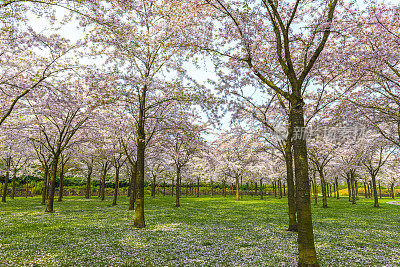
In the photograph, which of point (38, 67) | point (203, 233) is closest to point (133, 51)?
point (38, 67)

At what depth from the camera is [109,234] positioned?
10.5 metres

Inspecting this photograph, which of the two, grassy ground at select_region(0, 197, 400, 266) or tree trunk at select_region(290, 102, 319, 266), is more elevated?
tree trunk at select_region(290, 102, 319, 266)

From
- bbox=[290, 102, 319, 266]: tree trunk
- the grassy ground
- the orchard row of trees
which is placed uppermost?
the orchard row of trees

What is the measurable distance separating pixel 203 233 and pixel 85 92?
12866 mm

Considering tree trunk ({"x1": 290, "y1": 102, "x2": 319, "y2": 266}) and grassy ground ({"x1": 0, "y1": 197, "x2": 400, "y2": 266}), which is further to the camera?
grassy ground ({"x1": 0, "y1": 197, "x2": 400, "y2": 266})

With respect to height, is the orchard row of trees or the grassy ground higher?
the orchard row of trees

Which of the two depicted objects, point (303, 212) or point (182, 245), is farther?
point (182, 245)

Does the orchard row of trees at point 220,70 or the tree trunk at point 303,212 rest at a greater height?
the orchard row of trees at point 220,70

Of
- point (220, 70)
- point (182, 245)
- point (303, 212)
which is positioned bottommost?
point (182, 245)

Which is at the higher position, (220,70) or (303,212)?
(220,70)

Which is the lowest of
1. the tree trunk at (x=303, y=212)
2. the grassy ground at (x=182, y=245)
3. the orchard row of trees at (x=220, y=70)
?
the grassy ground at (x=182, y=245)

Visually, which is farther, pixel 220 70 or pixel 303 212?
pixel 220 70

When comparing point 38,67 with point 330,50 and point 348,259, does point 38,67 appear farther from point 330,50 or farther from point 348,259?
point 348,259

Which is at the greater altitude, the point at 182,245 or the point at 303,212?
the point at 303,212
